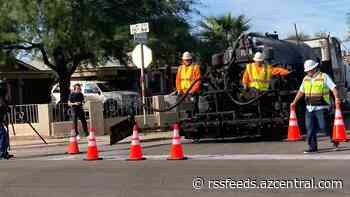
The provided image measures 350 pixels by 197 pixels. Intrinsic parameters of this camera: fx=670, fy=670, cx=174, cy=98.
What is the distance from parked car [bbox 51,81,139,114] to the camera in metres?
23.3

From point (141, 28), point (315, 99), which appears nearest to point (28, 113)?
point (141, 28)

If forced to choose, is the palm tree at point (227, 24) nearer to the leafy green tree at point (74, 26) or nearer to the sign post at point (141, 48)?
the leafy green tree at point (74, 26)

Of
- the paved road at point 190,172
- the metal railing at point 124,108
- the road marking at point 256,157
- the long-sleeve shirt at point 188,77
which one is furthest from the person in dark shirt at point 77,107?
the road marking at point 256,157

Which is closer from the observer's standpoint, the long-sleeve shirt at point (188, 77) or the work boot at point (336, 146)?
the work boot at point (336, 146)

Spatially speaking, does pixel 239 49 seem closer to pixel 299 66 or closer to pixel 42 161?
pixel 299 66

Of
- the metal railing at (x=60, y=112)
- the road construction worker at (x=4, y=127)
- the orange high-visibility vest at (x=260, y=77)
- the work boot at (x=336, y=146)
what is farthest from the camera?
the metal railing at (x=60, y=112)

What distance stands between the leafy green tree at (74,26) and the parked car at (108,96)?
177 cm

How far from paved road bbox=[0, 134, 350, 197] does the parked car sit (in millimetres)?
8365

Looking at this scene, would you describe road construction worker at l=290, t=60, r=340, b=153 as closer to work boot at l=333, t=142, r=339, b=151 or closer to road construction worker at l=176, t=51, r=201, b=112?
work boot at l=333, t=142, r=339, b=151

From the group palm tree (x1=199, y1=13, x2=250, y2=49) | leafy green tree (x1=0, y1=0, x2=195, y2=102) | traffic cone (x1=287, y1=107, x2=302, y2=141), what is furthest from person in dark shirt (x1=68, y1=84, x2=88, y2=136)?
palm tree (x1=199, y1=13, x2=250, y2=49)

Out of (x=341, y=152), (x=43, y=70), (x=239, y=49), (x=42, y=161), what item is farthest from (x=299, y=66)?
(x=43, y=70)

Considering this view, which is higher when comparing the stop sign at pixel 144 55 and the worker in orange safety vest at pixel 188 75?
the stop sign at pixel 144 55

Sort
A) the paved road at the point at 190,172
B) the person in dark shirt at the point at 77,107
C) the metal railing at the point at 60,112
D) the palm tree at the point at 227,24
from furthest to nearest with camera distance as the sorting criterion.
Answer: the palm tree at the point at 227,24 < the metal railing at the point at 60,112 < the person in dark shirt at the point at 77,107 < the paved road at the point at 190,172

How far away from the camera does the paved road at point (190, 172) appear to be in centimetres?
916
